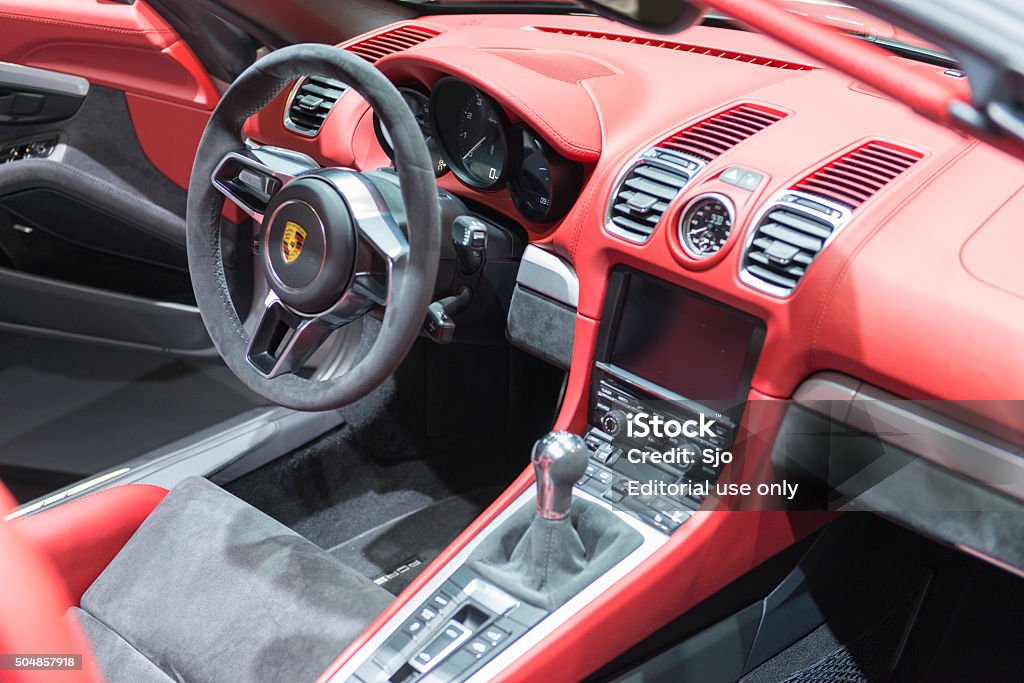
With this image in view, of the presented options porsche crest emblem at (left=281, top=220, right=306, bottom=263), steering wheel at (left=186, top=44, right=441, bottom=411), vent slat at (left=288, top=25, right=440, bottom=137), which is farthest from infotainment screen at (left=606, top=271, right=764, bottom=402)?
vent slat at (left=288, top=25, right=440, bottom=137)

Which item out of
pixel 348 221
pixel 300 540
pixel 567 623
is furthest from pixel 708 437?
pixel 300 540

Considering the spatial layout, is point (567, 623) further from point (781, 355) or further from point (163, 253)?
point (163, 253)

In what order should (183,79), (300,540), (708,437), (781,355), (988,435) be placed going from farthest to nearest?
(183,79)
(300,540)
(708,437)
(781,355)
(988,435)

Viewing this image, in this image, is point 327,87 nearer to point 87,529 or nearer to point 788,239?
point 87,529

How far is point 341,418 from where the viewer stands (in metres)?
2.20

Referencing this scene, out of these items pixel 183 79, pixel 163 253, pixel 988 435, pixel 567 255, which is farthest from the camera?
pixel 163 253

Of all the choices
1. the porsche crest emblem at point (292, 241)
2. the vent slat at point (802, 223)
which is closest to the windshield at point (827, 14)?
the vent slat at point (802, 223)

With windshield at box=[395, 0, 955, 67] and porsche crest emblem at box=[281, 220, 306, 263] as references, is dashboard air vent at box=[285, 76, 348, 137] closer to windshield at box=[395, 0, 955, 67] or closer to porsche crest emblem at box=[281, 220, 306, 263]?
windshield at box=[395, 0, 955, 67]

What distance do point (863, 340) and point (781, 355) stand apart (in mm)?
106

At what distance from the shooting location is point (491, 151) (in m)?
1.61

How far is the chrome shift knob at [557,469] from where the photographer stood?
1.28 meters

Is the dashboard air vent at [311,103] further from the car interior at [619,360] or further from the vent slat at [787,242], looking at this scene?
the vent slat at [787,242]

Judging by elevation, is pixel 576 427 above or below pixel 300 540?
above

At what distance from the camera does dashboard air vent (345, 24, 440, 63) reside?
6.23ft
